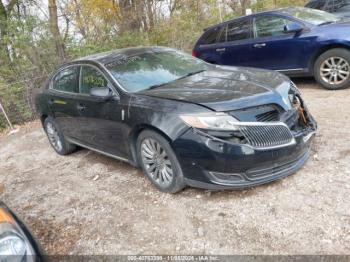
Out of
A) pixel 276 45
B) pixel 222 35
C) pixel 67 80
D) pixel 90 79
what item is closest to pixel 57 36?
pixel 222 35

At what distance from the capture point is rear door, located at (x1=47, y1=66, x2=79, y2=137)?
4832 mm

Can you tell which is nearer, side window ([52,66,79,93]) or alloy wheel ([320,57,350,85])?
side window ([52,66,79,93])

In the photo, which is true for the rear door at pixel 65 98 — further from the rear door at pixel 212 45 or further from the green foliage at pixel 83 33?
the rear door at pixel 212 45

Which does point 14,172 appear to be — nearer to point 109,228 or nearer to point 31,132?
point 31,132

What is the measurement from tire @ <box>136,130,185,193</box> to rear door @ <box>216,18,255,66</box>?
14.1ft

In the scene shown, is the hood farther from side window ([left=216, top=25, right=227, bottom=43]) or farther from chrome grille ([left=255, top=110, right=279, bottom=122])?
side window ([left=216, top=25, right=227, bottom=43])

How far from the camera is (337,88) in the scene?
6312mm

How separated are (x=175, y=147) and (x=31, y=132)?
525cm

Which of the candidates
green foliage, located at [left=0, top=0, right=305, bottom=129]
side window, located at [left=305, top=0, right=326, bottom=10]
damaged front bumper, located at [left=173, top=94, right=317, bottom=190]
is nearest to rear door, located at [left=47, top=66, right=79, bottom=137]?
damaged front bumper, located at [left=173, top=94, right=317, bottom=190]

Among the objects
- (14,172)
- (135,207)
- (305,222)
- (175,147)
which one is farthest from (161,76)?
(14,172)

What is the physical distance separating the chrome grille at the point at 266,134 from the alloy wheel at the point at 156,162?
867mm

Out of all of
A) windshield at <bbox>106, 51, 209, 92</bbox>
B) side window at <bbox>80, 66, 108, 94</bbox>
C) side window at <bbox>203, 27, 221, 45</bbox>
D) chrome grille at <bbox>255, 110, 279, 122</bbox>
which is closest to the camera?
chrome grille at <bbox>255, 110, 279, 122</bbox>

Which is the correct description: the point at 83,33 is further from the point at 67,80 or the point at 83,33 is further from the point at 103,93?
the point at 103,93

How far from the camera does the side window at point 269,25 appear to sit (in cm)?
683
